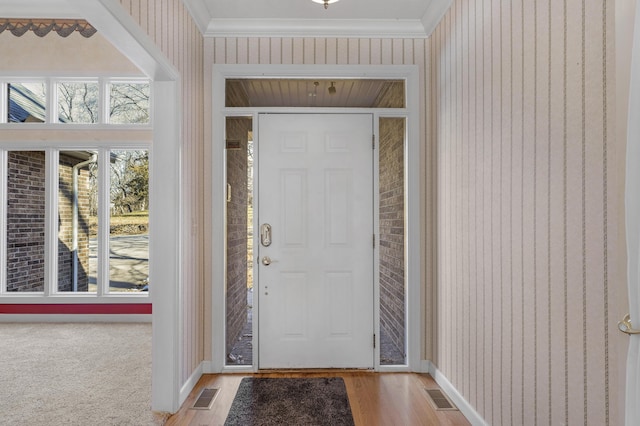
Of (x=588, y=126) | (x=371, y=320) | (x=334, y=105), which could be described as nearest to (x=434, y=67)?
(x=334, y=105)

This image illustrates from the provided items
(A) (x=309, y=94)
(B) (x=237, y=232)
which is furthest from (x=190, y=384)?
(A) (x=309, y=94)

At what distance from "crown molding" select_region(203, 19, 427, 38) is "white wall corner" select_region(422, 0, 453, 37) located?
6 centimetres

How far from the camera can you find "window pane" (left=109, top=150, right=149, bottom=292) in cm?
444

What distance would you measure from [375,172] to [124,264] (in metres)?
3.26

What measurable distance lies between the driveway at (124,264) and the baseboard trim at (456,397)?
337 centimetres

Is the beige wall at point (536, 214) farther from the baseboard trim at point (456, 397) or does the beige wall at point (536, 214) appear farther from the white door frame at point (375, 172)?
the white door frame at point (375, 172)

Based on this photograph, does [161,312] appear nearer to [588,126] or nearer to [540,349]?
[540,349]

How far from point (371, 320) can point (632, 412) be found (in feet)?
6.76

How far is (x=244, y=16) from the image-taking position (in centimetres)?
292

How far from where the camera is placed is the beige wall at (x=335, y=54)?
302 centimetres

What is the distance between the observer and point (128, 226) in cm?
446

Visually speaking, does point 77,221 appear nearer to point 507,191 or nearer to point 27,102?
point 27,102

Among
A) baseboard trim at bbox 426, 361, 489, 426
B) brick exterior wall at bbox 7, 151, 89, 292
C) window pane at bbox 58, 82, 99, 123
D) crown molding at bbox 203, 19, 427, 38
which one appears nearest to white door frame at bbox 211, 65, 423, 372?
baseboard trim at bbox 426, 361, 489, 426

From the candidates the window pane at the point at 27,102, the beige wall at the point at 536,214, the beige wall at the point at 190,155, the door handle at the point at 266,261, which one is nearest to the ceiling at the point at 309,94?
the beige wall at the point at 190,155
